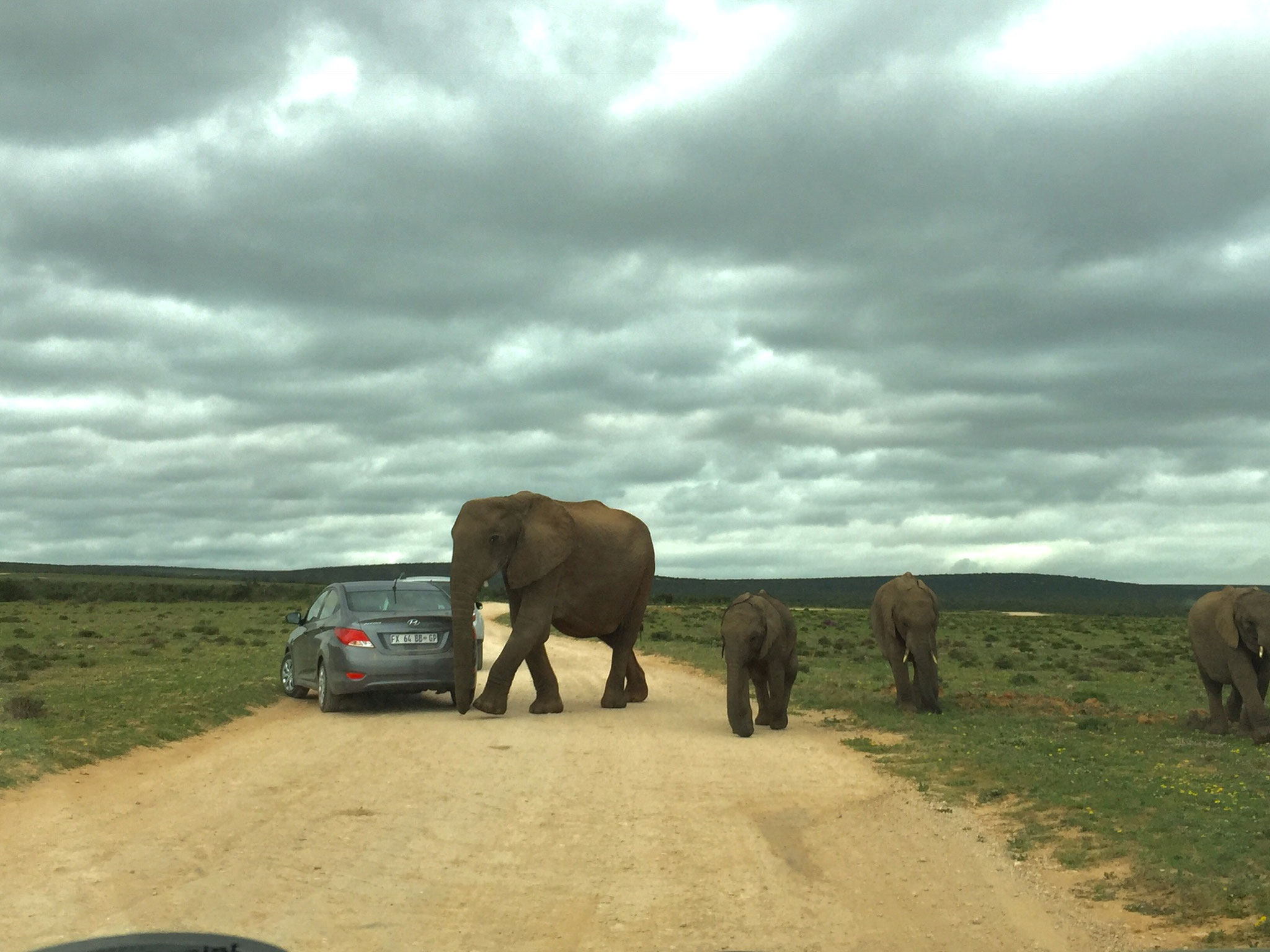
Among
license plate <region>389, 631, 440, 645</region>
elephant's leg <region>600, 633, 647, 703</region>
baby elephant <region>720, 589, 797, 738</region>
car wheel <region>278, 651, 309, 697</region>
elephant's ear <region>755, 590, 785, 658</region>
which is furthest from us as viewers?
elephant's leg <region>600, 633, 647, 703</region>

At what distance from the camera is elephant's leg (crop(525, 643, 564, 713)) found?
18.2 metres

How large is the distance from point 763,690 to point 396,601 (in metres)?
5.78

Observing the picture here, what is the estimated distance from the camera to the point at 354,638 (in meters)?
17.2

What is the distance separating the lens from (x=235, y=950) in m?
3.70

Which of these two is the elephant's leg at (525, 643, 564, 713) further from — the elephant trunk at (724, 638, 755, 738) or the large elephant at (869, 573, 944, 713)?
the large elephant at (869, 573, 944, 713)

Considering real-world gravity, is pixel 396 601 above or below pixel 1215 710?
above

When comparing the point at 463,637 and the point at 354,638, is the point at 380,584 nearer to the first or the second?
the point at 354,638

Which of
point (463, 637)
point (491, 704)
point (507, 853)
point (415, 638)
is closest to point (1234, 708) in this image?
point (491, 704)

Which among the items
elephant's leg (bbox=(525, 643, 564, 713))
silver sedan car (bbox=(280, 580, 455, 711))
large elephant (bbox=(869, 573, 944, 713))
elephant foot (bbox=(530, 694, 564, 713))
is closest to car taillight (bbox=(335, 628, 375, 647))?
silver sedan car (bbox=(280, 580, 455, 711))

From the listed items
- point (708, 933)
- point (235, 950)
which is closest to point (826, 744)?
point (708, 933)

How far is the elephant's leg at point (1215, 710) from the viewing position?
17.9m

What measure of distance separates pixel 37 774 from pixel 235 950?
8.83m

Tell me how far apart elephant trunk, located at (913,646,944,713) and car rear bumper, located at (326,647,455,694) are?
738cm

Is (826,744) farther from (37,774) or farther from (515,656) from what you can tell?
(37,774)
